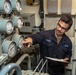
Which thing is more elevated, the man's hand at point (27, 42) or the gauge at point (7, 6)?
the gauge at point (7, 6)

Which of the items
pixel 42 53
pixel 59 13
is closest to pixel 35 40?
pixel 42 53

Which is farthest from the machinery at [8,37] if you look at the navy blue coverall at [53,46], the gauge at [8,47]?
the navy blue coverall at [53,46]

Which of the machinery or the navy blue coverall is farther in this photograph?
the navy blue coverall

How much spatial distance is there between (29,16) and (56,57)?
68cm

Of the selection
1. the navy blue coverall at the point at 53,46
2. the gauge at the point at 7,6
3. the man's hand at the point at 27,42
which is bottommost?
the navy blue coverall at the point at 53,46

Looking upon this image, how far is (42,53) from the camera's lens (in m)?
2.17

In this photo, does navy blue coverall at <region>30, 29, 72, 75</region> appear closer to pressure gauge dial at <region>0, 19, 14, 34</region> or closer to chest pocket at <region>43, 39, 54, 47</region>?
chest pocket at <region>43, 39, 54, 47</region>

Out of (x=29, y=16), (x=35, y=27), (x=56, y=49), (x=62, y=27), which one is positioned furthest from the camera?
(x=35, y=27)

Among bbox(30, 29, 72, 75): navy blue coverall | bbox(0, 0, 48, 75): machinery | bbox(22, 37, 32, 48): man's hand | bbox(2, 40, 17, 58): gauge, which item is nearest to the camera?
bbox(0, 0, 48, 75): machinery

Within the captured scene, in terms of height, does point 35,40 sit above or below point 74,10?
below

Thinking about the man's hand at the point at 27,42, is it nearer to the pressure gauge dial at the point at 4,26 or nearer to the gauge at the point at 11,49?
the gauge at the point at 11,49

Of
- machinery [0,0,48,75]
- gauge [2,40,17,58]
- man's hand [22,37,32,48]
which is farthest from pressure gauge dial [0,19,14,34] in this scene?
man's hand [22,37,32,48]

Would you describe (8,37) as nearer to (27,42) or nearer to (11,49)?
(11,49)

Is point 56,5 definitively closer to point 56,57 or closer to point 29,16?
point 29,16
